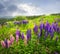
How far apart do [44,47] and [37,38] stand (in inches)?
25.2

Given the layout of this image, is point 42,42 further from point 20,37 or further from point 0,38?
point 0,38

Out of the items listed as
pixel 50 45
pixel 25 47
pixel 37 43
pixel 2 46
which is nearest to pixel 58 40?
pixel 50 45

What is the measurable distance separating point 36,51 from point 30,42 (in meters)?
0.51

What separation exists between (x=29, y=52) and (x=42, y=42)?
3.29 feet

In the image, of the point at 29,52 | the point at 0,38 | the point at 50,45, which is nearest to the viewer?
the point at 29,52

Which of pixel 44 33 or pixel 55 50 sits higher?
pixel 44 33

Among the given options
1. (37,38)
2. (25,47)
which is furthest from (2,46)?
(37,38)

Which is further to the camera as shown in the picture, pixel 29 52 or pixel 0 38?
pixel 0 38

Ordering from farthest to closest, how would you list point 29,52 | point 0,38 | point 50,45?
point 0,38, point 50,45, point 29,52

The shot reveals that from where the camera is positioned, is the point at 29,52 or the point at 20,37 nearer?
the point at 29,52

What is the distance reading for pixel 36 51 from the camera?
8.50 meters

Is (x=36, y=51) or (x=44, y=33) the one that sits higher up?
(x=44, y=33)

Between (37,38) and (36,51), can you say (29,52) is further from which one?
(37,38)

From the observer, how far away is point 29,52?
839cm
